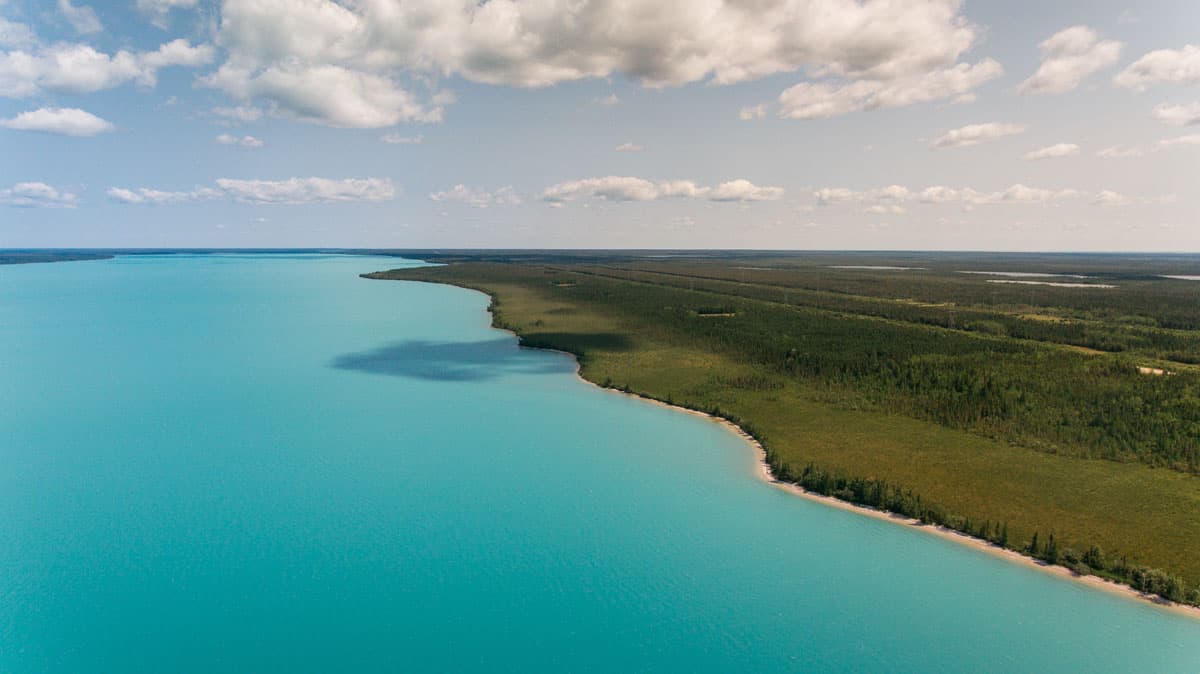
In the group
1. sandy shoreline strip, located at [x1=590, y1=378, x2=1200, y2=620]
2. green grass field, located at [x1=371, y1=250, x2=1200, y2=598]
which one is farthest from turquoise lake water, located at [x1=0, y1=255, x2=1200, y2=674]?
green grass field, located at [x1=371, y1=250, x2=1200, y2=598]

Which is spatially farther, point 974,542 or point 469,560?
point 974,542

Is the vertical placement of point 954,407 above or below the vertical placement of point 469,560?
above

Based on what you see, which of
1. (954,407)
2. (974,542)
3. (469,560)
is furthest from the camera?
(954,407)

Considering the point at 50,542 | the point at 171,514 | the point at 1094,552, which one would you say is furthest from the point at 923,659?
the point at 50,542

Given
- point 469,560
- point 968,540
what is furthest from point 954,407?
point 469,560

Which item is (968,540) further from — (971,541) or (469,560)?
(469,560)

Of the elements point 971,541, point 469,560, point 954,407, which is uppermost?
point 954,407

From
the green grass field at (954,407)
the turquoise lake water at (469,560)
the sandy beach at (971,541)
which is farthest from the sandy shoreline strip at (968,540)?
the green grass field at (954,407)
